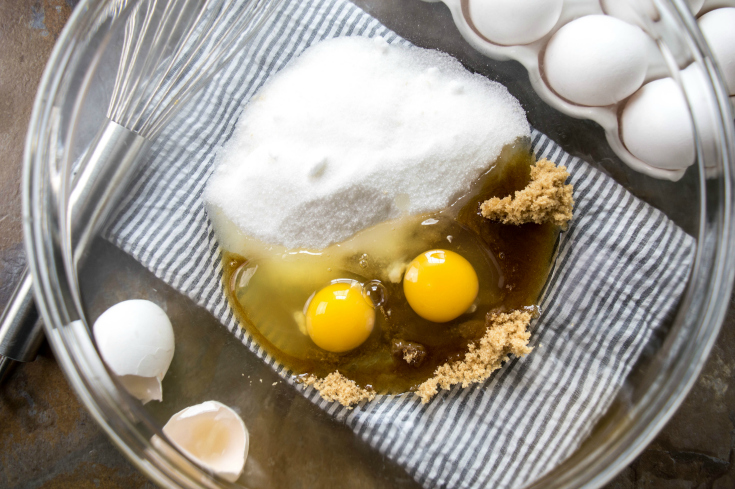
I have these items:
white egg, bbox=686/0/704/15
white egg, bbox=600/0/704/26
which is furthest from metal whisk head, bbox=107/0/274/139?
white egg, bbox=686/0/704/15

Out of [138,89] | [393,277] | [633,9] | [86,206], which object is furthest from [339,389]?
[633,9]

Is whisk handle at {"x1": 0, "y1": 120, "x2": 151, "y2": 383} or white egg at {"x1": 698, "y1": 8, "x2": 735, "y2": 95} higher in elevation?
white egg at {"x1": 698, "y1": 8, "x2": 735, "y2": 95}

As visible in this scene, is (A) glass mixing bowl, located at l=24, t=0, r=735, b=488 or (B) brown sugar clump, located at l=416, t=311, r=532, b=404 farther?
(B) brown sugar clump, located at l=416, t=311, r=532, b=404

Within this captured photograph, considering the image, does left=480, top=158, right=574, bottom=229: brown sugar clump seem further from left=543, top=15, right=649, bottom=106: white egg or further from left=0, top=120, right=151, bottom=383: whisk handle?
left=0, top=120, right=151, bottom=383: whisk handle

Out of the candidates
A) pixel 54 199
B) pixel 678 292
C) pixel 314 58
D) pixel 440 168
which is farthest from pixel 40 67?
pixel 678 292

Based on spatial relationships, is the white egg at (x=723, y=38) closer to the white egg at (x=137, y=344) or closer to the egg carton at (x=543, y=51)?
the egg carton at (x=543, y=51)
